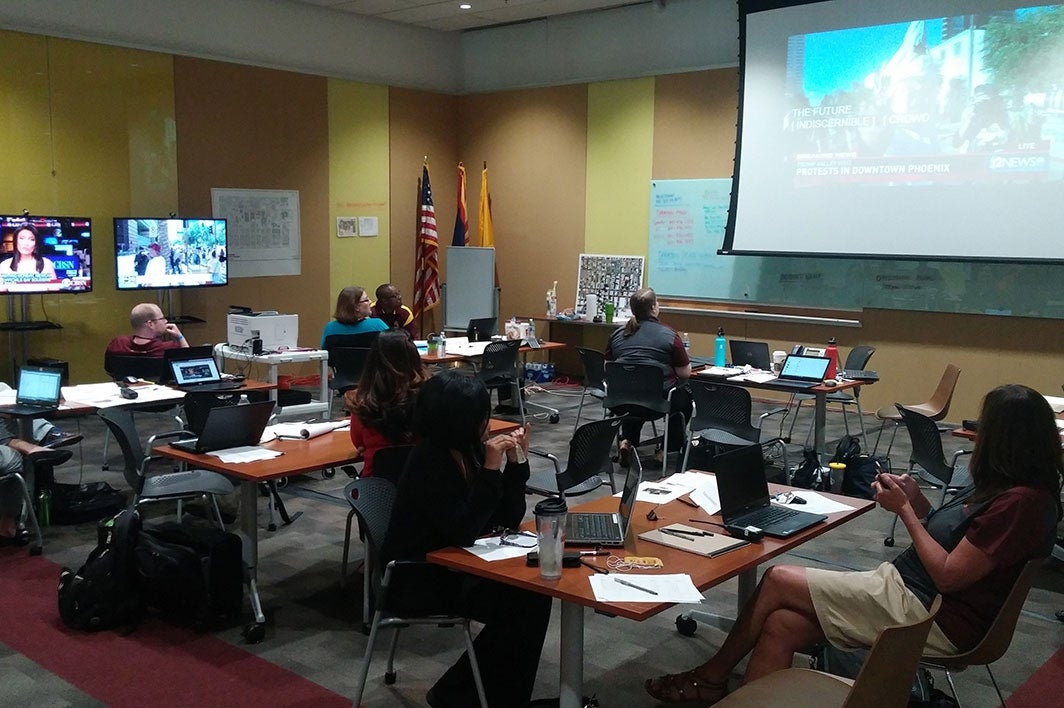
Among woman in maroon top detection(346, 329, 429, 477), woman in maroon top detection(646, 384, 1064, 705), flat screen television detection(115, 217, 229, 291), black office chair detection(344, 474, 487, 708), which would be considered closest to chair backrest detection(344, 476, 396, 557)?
black office chair detection(344, 474, 487, 708)

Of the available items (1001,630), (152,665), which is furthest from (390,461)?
(1001,630)

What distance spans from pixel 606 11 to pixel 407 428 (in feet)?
24.6

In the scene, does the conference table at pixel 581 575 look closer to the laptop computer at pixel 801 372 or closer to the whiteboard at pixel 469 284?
the laptop computer at pixel 801 372

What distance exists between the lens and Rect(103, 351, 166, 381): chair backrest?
6145 mm

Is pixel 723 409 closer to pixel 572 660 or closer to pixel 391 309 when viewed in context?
pixel 391 309

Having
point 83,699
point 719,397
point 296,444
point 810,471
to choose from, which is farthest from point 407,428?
point 810,471

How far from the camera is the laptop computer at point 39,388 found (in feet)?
17.2

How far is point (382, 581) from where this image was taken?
3.04 metres

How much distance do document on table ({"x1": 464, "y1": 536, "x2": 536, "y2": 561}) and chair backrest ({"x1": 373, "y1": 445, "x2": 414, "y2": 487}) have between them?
0.91 meters

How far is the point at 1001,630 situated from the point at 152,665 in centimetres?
294

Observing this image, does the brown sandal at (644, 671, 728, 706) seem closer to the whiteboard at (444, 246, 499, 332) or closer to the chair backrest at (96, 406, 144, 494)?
the chair backrest at (96, 406, 144, 494)

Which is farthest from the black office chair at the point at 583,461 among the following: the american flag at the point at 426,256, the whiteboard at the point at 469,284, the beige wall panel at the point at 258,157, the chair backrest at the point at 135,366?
the american flag at the point at 426,256

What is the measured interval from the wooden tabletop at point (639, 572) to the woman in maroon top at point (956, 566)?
19 centimetres

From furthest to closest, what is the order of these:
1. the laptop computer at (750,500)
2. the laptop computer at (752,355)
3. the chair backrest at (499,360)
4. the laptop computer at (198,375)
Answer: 1. the chair backrest at (499,360)
2. the laptop computer at (752,355)
3. the laptop computer at (198,375)
4. the laptop computer at (750,500)
